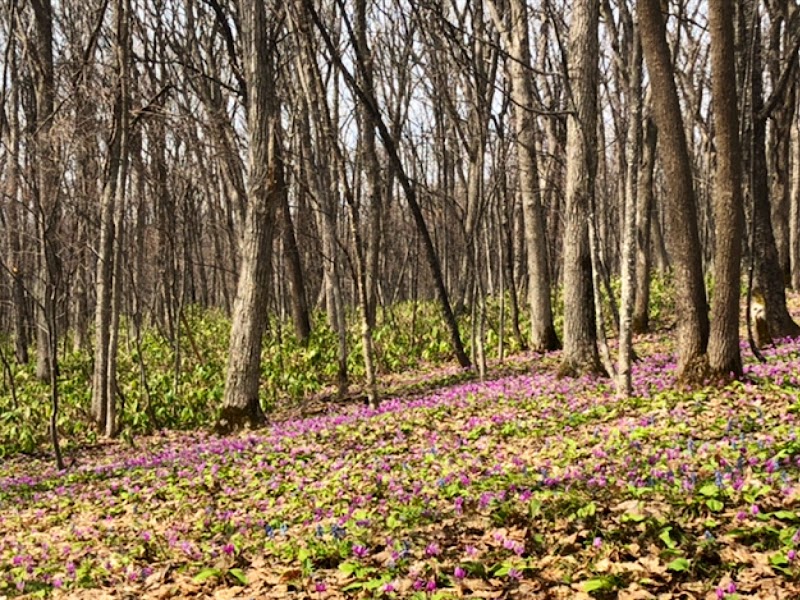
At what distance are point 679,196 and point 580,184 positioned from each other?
1754 millimetres

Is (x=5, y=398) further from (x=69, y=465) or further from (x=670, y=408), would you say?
(x=670, y=408)

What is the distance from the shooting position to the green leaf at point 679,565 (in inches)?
144

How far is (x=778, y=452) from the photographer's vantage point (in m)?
5.08

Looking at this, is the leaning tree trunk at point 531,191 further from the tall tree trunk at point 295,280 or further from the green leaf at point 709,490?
the green leaf at point 709,490

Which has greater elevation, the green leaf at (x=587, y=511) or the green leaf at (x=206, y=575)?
the green leaf at (x=587, y=511)

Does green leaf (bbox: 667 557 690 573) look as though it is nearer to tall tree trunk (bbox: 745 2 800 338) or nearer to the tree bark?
the tree bark

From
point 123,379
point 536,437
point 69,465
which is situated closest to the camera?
point 536,437

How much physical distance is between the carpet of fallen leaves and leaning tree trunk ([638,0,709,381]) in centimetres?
62

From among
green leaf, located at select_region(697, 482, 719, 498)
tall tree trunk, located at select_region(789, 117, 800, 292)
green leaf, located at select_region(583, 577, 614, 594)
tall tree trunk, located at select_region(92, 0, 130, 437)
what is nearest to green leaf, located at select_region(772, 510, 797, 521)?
green leaf, located at select_region(697, 482, 719, 498)

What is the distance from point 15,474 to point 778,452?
9749mm

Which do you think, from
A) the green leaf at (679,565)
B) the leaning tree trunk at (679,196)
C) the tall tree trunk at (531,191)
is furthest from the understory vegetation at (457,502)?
the tall tree trunk at (531,191)

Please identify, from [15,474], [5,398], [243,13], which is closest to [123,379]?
[5,398]

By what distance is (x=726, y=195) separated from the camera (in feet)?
23.6

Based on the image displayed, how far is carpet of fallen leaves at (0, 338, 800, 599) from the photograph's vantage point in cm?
392
